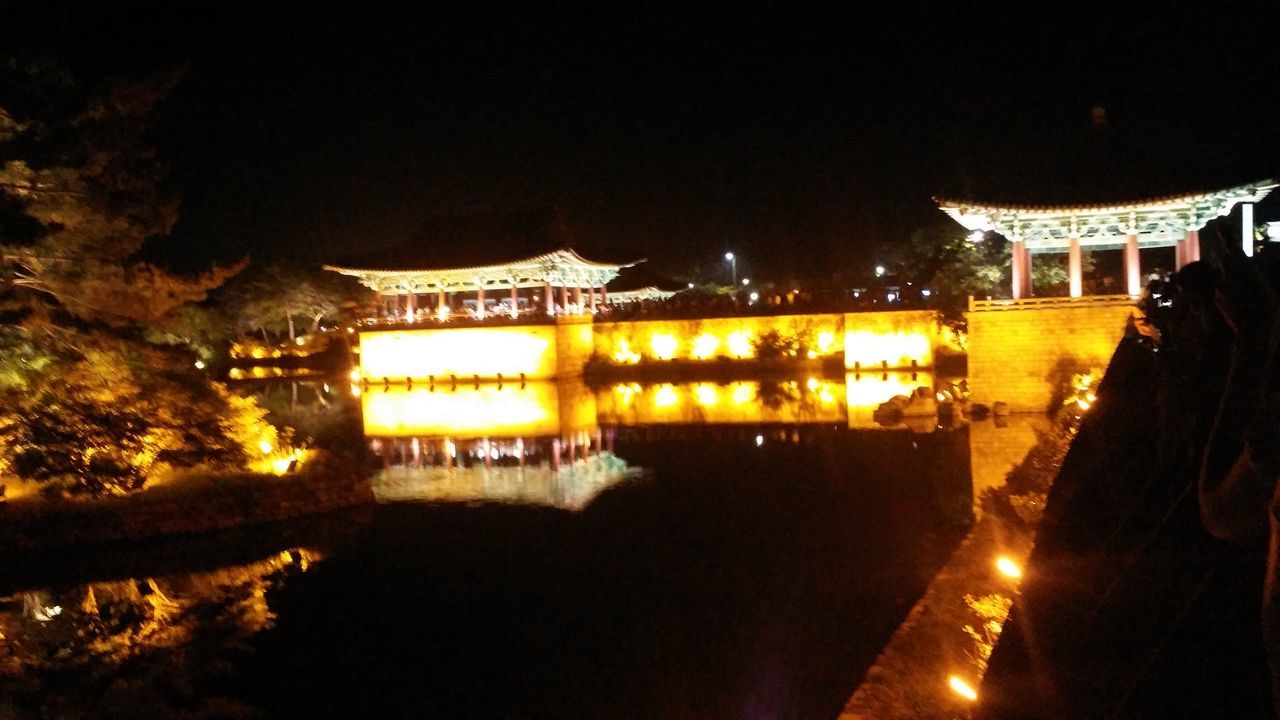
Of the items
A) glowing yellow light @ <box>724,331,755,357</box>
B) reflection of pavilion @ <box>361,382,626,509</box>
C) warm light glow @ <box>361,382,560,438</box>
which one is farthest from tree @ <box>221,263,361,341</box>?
glowing yellow light @ <box>724,331,755,357</box>

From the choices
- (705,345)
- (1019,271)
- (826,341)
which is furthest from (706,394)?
(1019,271)

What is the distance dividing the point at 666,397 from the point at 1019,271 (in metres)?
10.1

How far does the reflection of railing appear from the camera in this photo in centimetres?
1673

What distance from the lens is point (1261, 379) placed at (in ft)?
7.62

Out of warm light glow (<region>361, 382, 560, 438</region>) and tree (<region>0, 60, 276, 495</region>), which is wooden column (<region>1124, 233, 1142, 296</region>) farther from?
tree (<region>0, 60, 276, 495</region>)

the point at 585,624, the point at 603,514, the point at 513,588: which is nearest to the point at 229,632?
the point at 513,588

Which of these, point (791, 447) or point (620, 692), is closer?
point (620, 692)

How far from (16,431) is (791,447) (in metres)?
11.5

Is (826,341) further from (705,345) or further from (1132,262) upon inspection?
(1132,262)

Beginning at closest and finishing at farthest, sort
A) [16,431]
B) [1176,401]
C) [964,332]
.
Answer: [1176,401] < [16,431] < [964,332]

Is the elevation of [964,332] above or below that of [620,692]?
above

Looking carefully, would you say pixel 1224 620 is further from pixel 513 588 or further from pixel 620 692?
pixel 513 588

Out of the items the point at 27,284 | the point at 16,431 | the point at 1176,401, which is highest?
the point at 27,284

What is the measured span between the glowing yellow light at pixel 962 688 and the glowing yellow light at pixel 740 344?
82.4 ft
